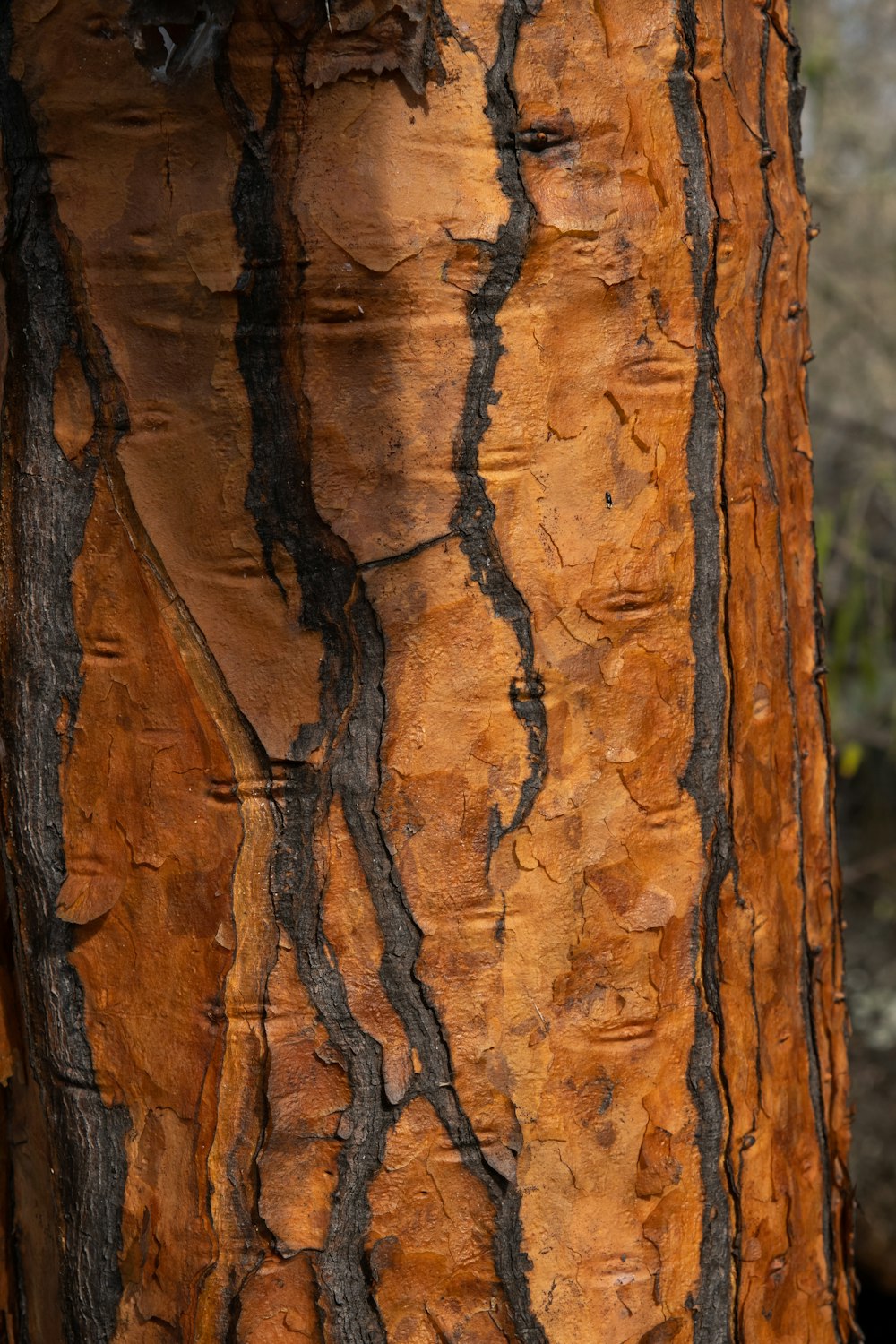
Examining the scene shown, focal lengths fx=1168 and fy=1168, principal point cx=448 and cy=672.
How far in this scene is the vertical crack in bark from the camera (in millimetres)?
657

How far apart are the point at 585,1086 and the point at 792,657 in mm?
315

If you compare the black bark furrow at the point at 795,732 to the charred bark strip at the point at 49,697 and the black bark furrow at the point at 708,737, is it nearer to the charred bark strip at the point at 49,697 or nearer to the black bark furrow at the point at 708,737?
the black bark furrow at the point at 708,737

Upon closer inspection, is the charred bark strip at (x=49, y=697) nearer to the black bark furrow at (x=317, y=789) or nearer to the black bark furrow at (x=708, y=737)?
the black bark furrow at (x=317, y=789)

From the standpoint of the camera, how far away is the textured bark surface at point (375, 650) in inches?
25.5

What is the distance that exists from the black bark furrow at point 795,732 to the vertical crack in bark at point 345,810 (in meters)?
0.28

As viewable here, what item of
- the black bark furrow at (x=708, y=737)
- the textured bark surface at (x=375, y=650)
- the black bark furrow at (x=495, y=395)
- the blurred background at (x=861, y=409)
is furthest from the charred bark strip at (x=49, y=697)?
the blurred background at (x=861, y=409)

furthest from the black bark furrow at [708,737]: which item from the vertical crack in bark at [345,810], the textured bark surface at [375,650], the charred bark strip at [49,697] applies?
the charred bark strip at [49,697]

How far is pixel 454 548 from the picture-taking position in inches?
26.1

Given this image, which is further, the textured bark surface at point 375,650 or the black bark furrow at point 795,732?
the black bark furrow at point 795,732

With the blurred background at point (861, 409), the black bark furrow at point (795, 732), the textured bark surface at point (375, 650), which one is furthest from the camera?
the blurred background at point (861, 409)

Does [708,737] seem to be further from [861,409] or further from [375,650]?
[861,409]

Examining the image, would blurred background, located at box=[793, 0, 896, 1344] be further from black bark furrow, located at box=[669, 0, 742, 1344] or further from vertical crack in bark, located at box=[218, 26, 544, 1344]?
vertical crack in bark, located at box=[218, 26, 544, 1344]

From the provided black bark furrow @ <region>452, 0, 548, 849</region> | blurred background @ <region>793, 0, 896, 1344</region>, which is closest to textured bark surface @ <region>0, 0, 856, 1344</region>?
black bark furrow @ <region>452, 0, 548, 849</region>

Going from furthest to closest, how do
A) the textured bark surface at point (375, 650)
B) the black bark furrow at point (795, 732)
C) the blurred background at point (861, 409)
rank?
the blurred background at point (861, 409) < the black bark furrow at point (795, 732) < the textured bark surface at point (375, 650)
